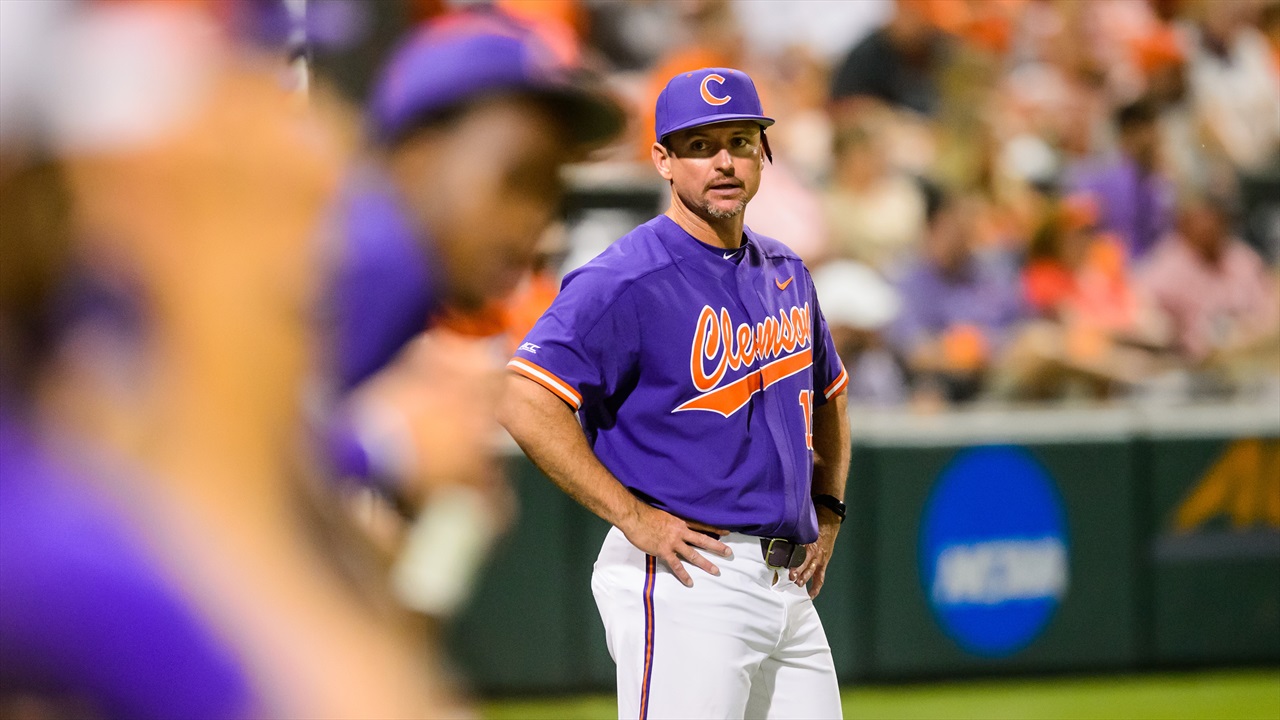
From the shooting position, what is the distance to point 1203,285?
24.6 feet

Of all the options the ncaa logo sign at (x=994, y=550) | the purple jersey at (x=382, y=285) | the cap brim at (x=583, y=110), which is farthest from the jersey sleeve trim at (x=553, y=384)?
the ncaa logo sign at (x=994, y=550)

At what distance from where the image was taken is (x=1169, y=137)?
28.0ft

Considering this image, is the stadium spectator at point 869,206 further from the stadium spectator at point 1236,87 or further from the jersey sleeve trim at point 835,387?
the jersey sleeve trim at point 835,387

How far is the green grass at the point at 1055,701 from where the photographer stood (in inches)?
230

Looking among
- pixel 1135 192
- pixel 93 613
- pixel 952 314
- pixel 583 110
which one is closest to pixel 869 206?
pixel 952 314

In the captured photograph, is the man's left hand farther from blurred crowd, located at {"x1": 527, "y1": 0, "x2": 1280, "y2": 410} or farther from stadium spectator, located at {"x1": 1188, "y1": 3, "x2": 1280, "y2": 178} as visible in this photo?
stadium spectator, located at {"x1": 1188, "y1": 3, "x2": 1280, "y2": 178}

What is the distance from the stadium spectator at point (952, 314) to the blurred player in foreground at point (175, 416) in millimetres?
5515

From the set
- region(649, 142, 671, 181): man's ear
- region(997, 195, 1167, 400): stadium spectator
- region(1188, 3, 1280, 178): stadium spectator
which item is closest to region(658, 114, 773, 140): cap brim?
region(649, 142, 671, 181): man's ear

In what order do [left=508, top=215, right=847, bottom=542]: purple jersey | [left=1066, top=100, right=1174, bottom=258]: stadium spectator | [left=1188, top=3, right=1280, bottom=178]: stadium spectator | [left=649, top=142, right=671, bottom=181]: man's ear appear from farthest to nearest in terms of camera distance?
1. [left=1188, top=3, right=1280, bottom=178]: stadium spectator
2. [left=1066, top=100, right=1174, bottom=258]: stadium spectator
3. [left=649, top=142, right=671, bottom=181]: man's ear
4. [left=508, top=215, right=847, bottom=542]: purple jersey

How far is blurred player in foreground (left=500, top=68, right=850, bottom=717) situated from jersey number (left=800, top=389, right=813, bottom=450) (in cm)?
4

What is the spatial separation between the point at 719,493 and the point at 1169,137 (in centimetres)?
629

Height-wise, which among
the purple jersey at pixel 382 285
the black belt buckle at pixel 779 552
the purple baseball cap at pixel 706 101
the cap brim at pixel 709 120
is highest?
the purple baseball cap at pixel 706 101

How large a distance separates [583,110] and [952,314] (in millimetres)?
5470

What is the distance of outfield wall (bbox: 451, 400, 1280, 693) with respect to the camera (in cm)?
596
